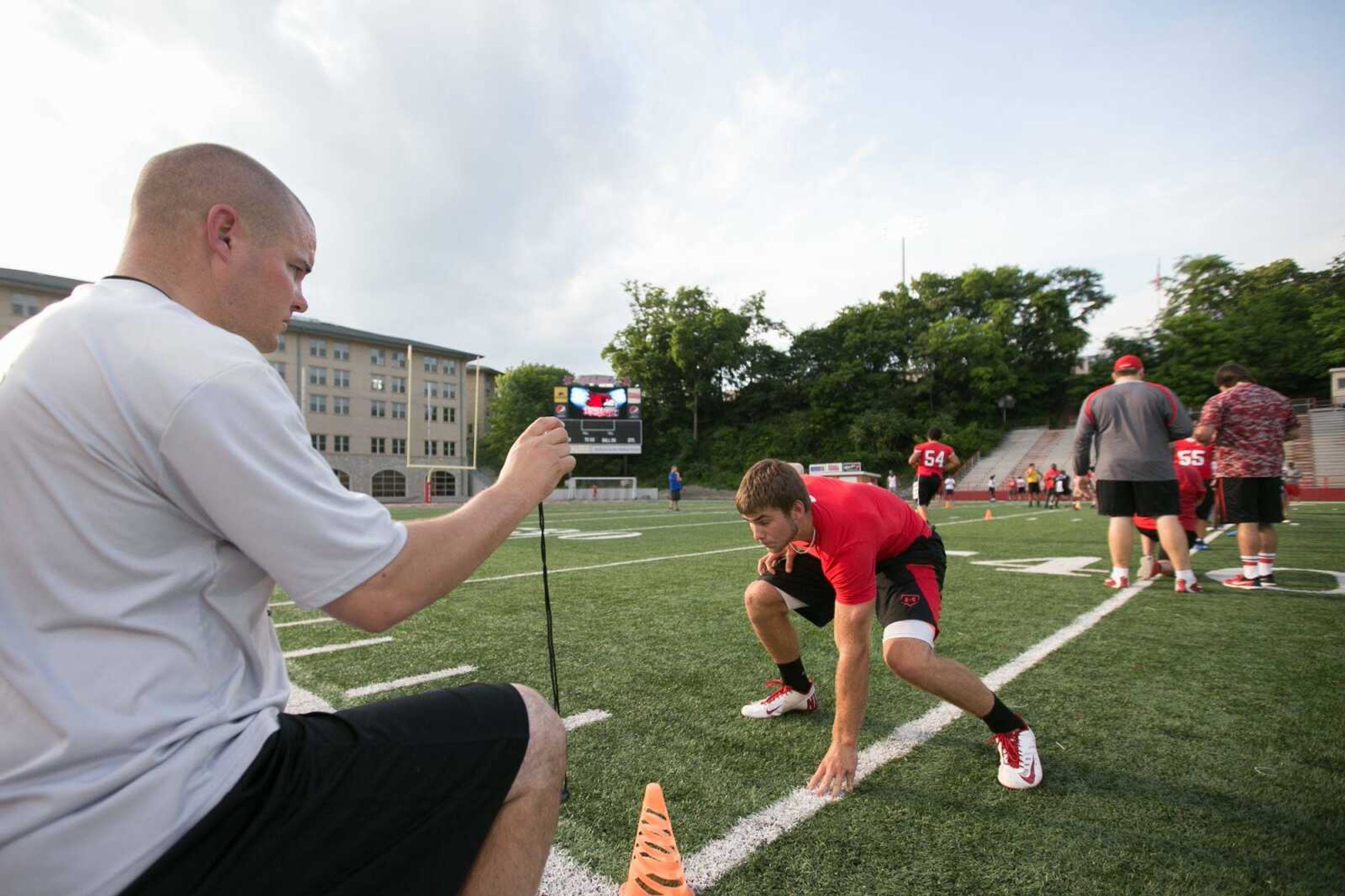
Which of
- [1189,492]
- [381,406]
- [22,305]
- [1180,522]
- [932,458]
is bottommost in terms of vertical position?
[1180,522]

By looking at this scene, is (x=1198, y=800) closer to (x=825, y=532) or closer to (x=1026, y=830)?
(x=1026, y=830)

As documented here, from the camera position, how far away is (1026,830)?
2.12 meters

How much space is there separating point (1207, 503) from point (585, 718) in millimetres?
9863

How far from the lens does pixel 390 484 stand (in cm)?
5384

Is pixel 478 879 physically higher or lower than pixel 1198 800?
higher

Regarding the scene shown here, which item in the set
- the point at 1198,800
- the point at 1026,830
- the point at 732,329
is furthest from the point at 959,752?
the point at 732,329

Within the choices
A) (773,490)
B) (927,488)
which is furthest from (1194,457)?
(773,490)

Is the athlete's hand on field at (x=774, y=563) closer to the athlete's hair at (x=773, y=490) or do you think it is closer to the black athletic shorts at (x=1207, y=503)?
the athlete's hair at (x=773, y=490)

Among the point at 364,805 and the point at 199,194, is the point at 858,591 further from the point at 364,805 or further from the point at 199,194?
the point at 199,194

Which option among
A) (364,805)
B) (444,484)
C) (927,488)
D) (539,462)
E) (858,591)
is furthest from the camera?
(444,484)

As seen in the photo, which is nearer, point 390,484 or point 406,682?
point 406,682

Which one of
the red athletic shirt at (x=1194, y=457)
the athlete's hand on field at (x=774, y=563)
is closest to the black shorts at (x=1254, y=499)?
the red athletic shirt at (x=1194, y=457)

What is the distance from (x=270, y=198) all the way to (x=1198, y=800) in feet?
10.6

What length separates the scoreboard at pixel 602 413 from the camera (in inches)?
1629
